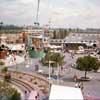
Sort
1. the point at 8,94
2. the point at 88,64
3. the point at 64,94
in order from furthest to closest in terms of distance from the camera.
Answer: the point at 88,64, the point at 8,94, the point at 64,94

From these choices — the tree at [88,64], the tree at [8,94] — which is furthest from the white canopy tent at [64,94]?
the tree at [88,64]

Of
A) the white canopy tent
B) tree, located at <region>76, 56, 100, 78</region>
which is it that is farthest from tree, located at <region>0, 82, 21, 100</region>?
tree, located at <region>76, 56, 100, 78</region>

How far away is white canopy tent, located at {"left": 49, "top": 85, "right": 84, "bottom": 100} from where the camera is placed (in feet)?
51.8

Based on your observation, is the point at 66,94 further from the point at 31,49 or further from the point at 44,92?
the point at 31,49

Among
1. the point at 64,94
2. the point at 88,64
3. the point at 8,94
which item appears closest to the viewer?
the point at 64,94

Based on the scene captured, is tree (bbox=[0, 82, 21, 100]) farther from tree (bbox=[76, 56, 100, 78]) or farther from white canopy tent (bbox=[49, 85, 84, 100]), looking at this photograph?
tree (bbox=[76, 56, 100, 78])

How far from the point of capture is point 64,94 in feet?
53.7

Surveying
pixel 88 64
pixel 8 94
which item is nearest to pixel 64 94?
pixel 8 94

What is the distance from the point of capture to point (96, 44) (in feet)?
289

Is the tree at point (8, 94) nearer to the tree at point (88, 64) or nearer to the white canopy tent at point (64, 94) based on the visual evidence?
the white canopy tent at point (64, 94)

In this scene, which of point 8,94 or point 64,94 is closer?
point 64,94

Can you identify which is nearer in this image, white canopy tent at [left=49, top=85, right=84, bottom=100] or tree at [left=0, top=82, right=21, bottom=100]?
white canopy tent at [left=49, top=85, right=84, bottom=100]

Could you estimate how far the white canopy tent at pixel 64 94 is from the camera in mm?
15780

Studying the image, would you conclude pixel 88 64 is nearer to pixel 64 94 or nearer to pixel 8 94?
pixel 8 94
